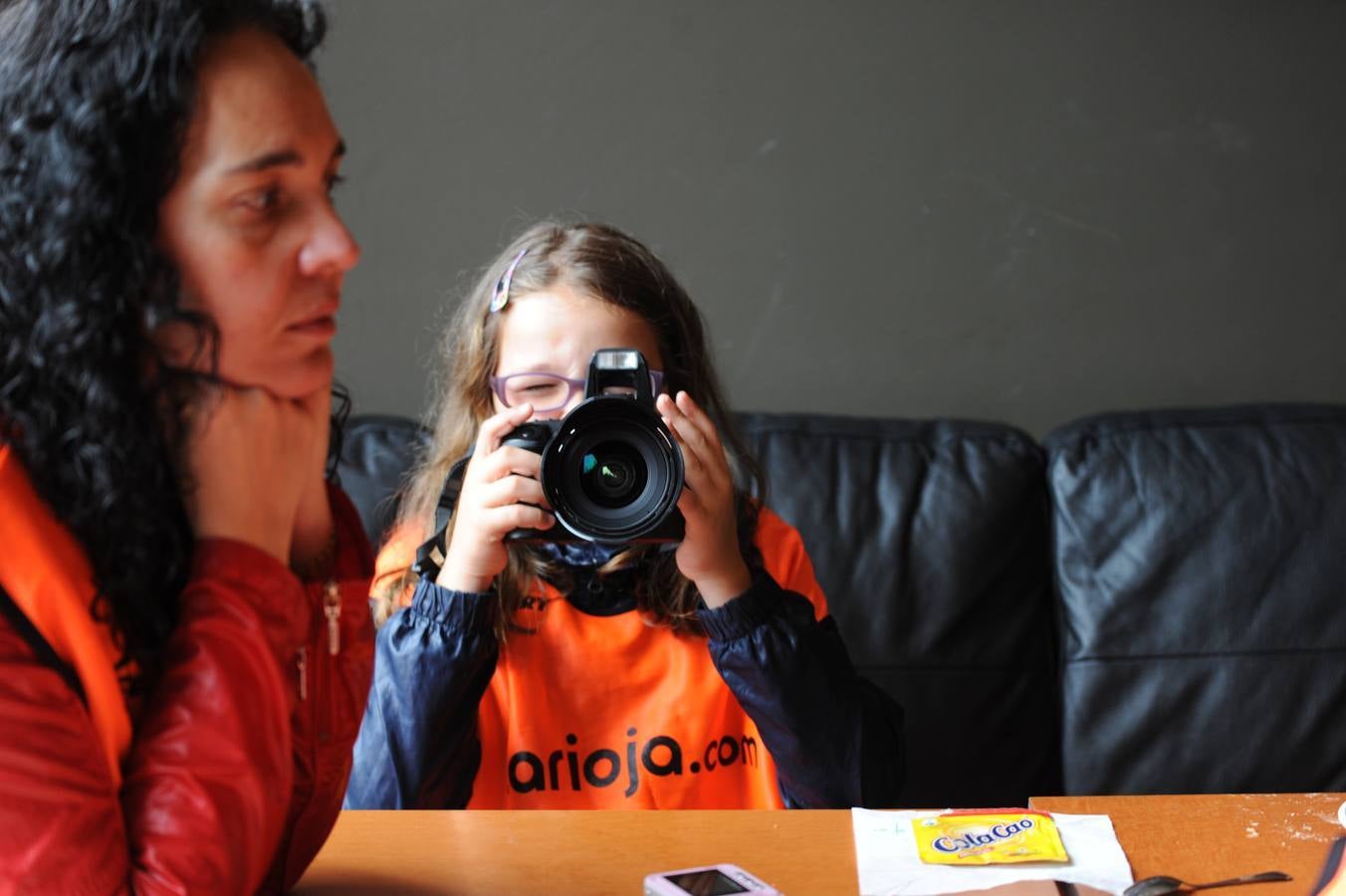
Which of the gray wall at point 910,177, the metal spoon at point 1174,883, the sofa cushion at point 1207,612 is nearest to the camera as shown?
the metal spoon at point 1174,883

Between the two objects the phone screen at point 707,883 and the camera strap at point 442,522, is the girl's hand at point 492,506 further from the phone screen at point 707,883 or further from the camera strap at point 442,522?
the phone screen at point 707,883

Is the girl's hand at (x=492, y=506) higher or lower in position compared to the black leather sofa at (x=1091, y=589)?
higher

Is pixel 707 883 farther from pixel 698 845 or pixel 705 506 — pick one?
pixel 705 506

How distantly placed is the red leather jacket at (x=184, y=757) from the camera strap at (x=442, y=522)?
1.98 feet

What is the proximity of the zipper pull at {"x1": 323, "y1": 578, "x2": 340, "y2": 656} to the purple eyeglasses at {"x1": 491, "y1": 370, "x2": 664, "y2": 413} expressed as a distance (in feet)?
1.96

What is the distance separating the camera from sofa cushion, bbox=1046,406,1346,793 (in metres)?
1.86

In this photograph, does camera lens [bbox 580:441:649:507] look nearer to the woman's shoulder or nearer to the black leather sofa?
the woman's shoulder

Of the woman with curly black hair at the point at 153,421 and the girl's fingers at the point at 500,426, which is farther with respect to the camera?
the girl's fingers at the point at 500,426

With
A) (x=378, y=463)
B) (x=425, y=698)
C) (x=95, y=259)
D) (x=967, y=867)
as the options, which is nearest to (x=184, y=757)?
(x=95, y=259)

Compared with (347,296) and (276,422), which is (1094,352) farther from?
(276,422)

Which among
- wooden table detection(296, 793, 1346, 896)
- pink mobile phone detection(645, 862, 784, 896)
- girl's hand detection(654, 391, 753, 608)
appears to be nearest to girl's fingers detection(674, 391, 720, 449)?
girl's hand detection(654, 391, 753, 608)

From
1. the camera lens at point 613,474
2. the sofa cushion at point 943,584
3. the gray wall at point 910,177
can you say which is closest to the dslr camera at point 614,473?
the camera lens at point 613,474

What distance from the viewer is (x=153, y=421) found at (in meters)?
0.70

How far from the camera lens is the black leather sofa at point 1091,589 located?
6.12 ft
